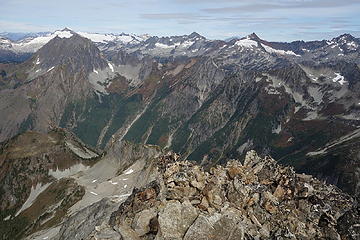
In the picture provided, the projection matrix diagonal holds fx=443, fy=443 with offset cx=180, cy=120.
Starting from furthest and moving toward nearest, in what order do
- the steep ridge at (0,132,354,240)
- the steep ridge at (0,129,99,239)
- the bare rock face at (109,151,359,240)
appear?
the steep ridge at (0,129,99,239)
the steep ridge at (0,132,354,240)
the bare rock face at (109,151,359,240)

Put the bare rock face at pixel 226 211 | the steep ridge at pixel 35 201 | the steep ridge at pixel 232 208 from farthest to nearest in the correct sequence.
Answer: the steep ridge at pixel 35 201, the steep ridge at pixel 232 208, the bare rock face at pixel 226 211

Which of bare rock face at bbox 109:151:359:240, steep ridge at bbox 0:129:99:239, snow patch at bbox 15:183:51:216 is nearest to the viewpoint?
bare rock face at bbox 109:151:359:240

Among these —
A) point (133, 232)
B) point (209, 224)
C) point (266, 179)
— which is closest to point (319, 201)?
point (266, 179)

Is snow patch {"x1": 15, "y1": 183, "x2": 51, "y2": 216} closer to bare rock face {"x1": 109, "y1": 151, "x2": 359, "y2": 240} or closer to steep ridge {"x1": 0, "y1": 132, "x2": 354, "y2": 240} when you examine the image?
A: steep ridge {"x1": 0, "y1": 132, "x2": 354, "y2": 240}

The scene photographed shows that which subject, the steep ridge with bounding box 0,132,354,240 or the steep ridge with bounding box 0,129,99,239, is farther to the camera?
the steep ridge with bounding box 0,129,99,239

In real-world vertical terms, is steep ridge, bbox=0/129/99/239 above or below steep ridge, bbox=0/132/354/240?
below

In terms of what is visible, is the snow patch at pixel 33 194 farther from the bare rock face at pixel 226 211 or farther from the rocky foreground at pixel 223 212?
the rocky foreground at pixel 223 212

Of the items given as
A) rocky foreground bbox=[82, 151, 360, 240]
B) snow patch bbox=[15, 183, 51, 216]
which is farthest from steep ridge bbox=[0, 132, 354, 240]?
snow patch bbox=[15, 183, 51, 216]

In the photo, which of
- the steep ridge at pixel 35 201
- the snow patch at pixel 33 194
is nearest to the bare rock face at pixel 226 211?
the steep ridge at pixel 35 201

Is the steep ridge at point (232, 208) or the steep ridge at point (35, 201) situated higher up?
the steep ridge at point (232, 208)
